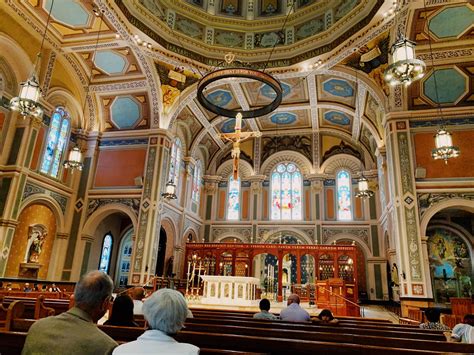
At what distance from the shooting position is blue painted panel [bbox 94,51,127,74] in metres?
12.6

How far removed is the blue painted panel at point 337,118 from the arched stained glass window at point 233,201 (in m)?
6.39

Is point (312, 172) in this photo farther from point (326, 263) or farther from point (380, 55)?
Answer: point (380, 55)

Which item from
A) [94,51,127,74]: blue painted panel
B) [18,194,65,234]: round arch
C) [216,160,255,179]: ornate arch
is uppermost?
[94,51,127,74]: blue painted panel

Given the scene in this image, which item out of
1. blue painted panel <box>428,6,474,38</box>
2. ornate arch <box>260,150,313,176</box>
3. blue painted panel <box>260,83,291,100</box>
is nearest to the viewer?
blue painted panel <box>428,6,474,38</box>

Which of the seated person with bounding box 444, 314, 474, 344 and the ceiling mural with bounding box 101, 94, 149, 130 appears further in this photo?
the ceiling mural with bounding box 101, 94, 149, 130

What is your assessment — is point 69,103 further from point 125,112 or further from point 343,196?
point 343,196

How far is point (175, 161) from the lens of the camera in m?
15.9

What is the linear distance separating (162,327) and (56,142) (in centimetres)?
1296

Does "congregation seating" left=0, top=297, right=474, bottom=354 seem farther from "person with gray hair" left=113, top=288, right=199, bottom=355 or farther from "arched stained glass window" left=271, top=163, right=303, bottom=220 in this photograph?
"arched stained glass window" left=271, top=163, right=303, bottom=220

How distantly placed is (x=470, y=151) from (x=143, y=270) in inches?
462

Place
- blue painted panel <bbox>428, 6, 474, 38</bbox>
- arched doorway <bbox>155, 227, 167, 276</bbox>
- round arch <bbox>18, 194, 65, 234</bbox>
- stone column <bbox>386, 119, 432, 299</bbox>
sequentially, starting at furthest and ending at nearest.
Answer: arched doorway <bbox>155, 227, 167, 276</bbox>, round arch <bbox>18, 194, 65, 234</bbox>, stone column <bbox>386, 119, 432, 299</bbox>, blue painted panel <bbox>428, 6, 474, 38</bbox>

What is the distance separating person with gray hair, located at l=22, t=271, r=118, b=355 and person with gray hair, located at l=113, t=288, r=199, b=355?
14cm

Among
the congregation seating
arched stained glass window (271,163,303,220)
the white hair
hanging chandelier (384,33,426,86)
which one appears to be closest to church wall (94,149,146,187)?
arched stained glass window (271,163,303,220)

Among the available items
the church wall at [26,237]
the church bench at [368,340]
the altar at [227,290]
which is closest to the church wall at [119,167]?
the church wall at [26,237]
